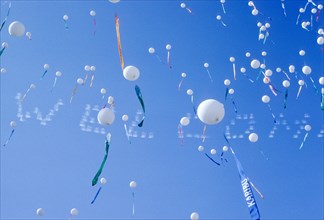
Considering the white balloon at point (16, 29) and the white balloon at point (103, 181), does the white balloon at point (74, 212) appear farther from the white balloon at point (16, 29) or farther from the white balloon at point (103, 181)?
the white balloon at point (16, 29)

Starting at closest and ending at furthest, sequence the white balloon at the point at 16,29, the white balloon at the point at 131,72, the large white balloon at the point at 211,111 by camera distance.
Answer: the large white balloon at the point at 211,111 → the white balloon at the point at 131,72 → the white balloon at the point at 16,29

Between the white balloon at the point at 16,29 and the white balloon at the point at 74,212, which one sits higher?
the white balloon at the point at 16,29

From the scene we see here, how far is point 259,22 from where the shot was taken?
9312 millimetres

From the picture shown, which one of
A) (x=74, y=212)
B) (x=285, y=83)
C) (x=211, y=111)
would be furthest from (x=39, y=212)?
(x=285, y=83)

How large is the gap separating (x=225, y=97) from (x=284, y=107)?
124cm

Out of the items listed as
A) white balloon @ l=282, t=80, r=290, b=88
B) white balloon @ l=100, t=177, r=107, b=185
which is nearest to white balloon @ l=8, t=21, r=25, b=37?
white balloon @ l=100, t=177, r=107, b=185

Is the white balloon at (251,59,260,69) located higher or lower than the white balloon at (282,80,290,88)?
higher

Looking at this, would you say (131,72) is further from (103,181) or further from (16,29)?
(103,181)

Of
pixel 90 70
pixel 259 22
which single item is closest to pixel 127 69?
pixel 90 70

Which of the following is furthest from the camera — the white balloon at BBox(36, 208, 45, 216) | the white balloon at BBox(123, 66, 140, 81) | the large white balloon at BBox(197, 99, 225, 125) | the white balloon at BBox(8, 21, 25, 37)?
the white balloon at BBox(36, 208, 45, 216)

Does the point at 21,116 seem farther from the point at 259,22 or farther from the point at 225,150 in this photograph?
the point at 259,22

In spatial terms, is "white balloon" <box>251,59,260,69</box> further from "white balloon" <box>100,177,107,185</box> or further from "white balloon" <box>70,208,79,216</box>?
"white balloon" <box>70,208,79,216</box>

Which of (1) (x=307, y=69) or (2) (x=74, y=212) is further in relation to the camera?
(1) (x=307, y=69)

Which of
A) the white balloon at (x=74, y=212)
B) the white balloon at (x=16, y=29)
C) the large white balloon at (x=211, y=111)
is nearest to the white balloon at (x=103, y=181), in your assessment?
the white balloon at (x=74, y=212)
